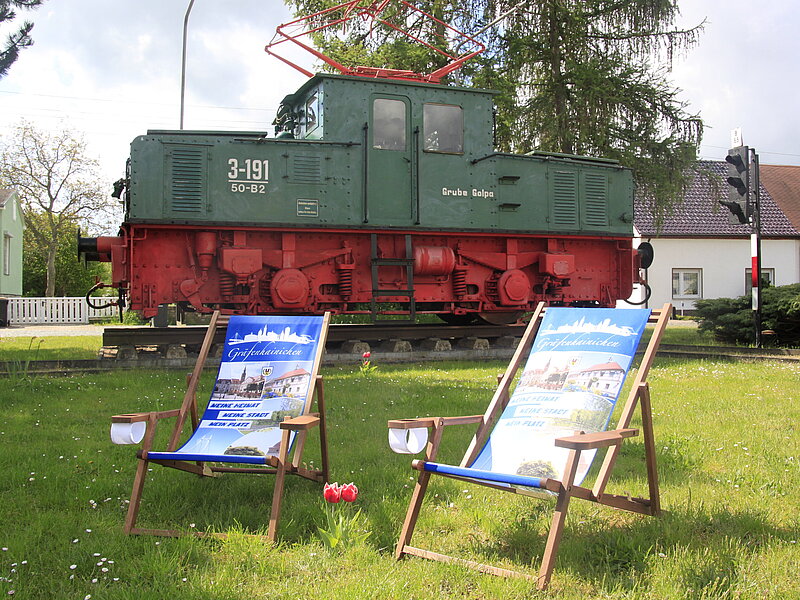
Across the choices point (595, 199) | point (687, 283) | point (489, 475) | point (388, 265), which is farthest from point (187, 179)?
point (687, 283)

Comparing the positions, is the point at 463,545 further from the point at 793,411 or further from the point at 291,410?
the point at 793,411

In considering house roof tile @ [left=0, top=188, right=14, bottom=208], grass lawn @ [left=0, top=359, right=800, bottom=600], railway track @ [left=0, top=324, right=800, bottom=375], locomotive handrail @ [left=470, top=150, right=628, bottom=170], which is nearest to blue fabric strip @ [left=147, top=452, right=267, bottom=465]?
grass lawn @ [left=0, top=359, right=800, bottom=600]

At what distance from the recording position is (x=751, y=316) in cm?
1329

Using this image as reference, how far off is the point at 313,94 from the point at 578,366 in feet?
28.0

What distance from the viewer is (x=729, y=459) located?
15.8ft

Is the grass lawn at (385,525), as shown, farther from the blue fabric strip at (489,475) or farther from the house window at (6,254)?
the house window at (6,254)

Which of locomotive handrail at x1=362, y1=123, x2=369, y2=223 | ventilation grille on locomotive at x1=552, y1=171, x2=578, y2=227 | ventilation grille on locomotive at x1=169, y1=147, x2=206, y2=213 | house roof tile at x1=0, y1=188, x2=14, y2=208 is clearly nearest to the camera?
ventilation grille on locomotive at x1=169, y1=147, x2=206, y2=213

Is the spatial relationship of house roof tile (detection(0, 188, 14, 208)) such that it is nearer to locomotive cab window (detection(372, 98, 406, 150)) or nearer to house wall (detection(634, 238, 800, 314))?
locomotive cab window (detection(372, 98, 406, 150))

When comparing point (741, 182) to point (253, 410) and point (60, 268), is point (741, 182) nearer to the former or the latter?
point (253, 410)

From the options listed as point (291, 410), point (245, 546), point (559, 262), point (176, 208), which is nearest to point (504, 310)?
point (559, 262)

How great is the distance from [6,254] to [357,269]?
1012 inches

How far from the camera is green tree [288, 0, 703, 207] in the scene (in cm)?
1603

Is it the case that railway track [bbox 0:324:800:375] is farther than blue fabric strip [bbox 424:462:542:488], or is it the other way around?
railway track [bbox 0:324:800:375]

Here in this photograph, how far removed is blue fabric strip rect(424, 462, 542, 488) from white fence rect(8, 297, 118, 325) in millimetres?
22663
